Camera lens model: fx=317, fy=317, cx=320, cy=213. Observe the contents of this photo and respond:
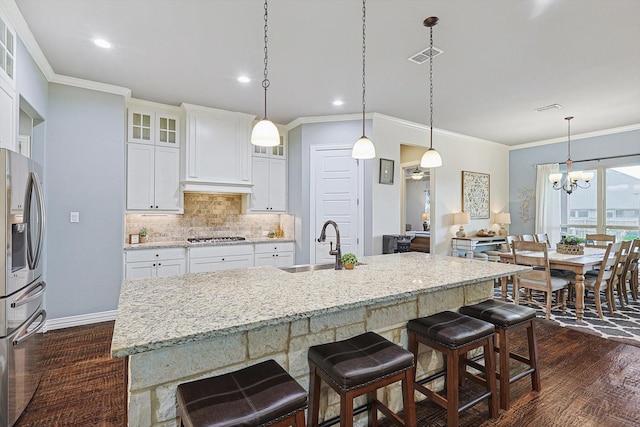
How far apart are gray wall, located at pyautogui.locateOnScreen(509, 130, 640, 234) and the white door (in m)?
4.14

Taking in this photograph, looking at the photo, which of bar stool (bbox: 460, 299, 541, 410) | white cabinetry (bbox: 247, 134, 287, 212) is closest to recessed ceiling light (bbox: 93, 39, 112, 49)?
white cabinetry (bbox: 247, 134, 287, 212)

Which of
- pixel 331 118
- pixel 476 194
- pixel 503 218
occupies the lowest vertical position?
pixel 503 218

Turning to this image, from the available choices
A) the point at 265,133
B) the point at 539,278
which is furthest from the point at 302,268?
the point at 539,278

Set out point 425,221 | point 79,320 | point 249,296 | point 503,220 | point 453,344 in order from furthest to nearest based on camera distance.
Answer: point 425,221
point 503,220
point 79,320
point 453,344
point 249,296

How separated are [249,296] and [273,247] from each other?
330 centimetres

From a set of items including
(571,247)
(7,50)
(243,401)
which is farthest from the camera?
(571,247)

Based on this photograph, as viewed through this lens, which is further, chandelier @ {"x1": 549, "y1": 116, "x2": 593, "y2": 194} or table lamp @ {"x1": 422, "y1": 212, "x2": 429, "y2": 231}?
table lamp @ {"x1": 422, "y1": 212, "x2": 429, "y2": 231}

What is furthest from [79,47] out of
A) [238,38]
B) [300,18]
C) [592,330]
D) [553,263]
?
[592,330]

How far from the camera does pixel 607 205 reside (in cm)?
561

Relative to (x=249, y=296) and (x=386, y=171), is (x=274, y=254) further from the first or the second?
(x=249, y=296)

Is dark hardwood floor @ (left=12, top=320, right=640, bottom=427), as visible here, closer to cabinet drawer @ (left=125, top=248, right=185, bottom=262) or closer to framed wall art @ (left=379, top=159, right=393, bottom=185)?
cabinet drawer @ (left=125, top=248, right=185, bottom=262)


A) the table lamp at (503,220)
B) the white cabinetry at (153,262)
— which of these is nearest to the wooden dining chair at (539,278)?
the table lamp at (503,220)

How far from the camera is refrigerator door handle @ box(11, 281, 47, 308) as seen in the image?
75.9 inches

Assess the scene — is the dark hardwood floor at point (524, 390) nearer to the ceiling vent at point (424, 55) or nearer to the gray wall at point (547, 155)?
the ceiling vent at point (424, 55)
